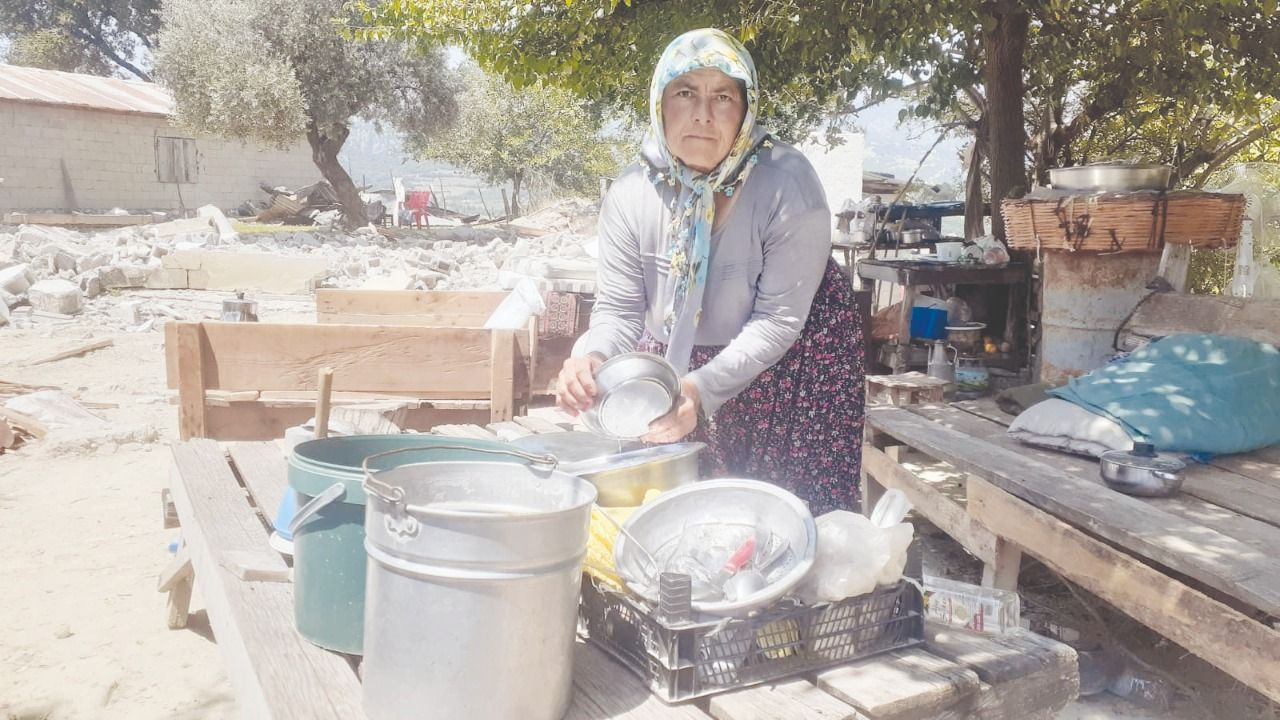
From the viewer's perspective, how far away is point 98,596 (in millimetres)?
4137

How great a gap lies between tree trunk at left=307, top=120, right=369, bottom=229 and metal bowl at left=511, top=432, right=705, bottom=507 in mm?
23344

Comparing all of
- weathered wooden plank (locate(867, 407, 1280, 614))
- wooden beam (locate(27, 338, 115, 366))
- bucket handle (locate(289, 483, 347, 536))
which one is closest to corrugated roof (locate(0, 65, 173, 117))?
wooden beam (locate(27, 338, 115, 366))

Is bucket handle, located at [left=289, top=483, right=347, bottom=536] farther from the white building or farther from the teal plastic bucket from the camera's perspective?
the white building

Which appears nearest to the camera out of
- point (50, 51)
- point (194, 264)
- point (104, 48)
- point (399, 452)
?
point (399, 452)

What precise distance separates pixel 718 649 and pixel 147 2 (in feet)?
134

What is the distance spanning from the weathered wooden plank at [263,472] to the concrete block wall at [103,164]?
22.7 m

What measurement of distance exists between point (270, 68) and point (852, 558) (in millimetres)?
22369

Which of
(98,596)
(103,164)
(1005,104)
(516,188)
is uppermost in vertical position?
(516,188)

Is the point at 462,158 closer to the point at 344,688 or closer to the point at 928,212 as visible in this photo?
the point at 928,212

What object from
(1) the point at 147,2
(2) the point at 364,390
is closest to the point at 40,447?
(2) the point at 364,390

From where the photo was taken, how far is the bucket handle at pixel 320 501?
1.43 meters

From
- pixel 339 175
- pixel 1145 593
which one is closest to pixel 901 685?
pixel 1145 593

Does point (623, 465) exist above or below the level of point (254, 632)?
above

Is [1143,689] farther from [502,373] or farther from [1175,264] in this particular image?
[502,373]
